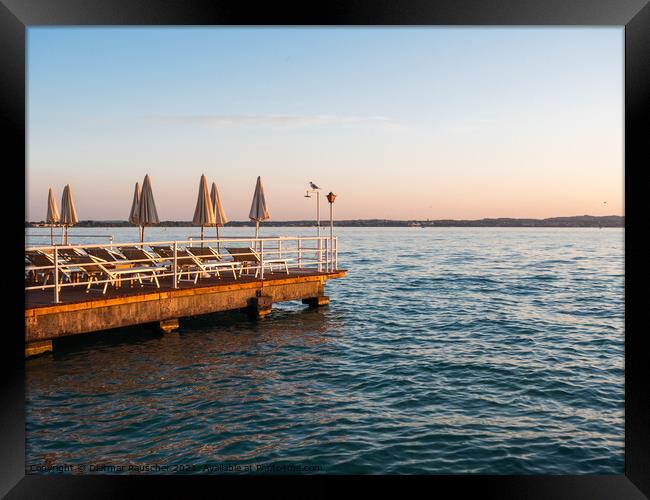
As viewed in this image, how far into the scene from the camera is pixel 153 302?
11.5 metres

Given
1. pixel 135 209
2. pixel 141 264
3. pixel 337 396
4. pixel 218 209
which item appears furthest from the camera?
pixel 218 209

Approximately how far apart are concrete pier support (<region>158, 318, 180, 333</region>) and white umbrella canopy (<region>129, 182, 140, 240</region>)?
3.83 m

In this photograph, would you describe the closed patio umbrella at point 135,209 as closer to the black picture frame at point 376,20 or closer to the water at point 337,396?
the water at point 337,396

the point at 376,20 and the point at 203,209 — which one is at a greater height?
the point at 376,20

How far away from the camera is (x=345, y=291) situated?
2200cm

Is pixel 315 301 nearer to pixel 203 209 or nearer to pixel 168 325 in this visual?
pixel 203 209

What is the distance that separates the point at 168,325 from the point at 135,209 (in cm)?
461

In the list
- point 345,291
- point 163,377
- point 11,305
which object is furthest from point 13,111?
point 345,291

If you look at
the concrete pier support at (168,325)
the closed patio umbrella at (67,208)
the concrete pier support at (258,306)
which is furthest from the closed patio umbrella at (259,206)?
the concrete pier support at (168,325)

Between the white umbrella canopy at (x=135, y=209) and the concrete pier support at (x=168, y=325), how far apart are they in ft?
12.6

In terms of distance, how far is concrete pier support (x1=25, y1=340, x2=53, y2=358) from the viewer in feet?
30.7

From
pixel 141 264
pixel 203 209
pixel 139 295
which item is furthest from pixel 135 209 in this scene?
pixel 139 295

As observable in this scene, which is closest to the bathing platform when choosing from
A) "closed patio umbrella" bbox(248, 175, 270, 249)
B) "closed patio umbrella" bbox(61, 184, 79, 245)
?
"closed patio umbrella" bbox(248, 175, 270, 249)

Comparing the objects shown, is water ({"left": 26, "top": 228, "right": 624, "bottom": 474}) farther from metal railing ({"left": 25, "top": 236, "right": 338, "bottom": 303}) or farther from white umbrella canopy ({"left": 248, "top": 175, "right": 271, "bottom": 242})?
white umbrella canopy ({"left": 248, "top": 175, "right": 271, "bottom": 242})
